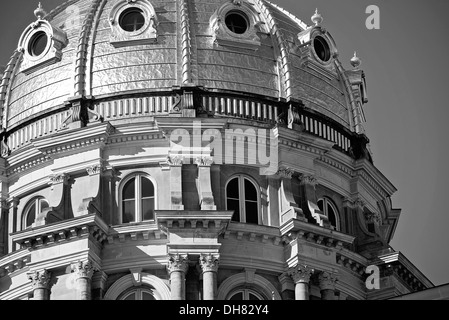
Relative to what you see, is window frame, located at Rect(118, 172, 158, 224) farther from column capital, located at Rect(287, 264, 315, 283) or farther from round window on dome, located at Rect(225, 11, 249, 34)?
round window on dome, located at Rect(225, 11, 249, 34)

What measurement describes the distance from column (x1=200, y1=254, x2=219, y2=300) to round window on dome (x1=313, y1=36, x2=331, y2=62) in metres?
13.3

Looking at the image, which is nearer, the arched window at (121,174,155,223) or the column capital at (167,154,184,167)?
the arched window at (121,174,155,223)

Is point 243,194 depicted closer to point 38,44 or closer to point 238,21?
point 238,21

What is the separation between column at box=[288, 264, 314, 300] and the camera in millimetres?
75188

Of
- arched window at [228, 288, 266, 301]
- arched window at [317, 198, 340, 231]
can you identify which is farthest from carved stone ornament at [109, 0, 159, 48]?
arched window at [228, 288, 266, 301]

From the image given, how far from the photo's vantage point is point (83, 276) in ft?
243

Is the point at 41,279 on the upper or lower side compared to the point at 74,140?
lower

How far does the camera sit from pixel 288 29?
83.2m

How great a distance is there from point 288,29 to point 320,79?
8.65ft

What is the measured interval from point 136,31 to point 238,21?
4383mm

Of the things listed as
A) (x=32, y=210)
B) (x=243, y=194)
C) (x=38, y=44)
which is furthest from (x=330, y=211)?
(x=38, y=44)
